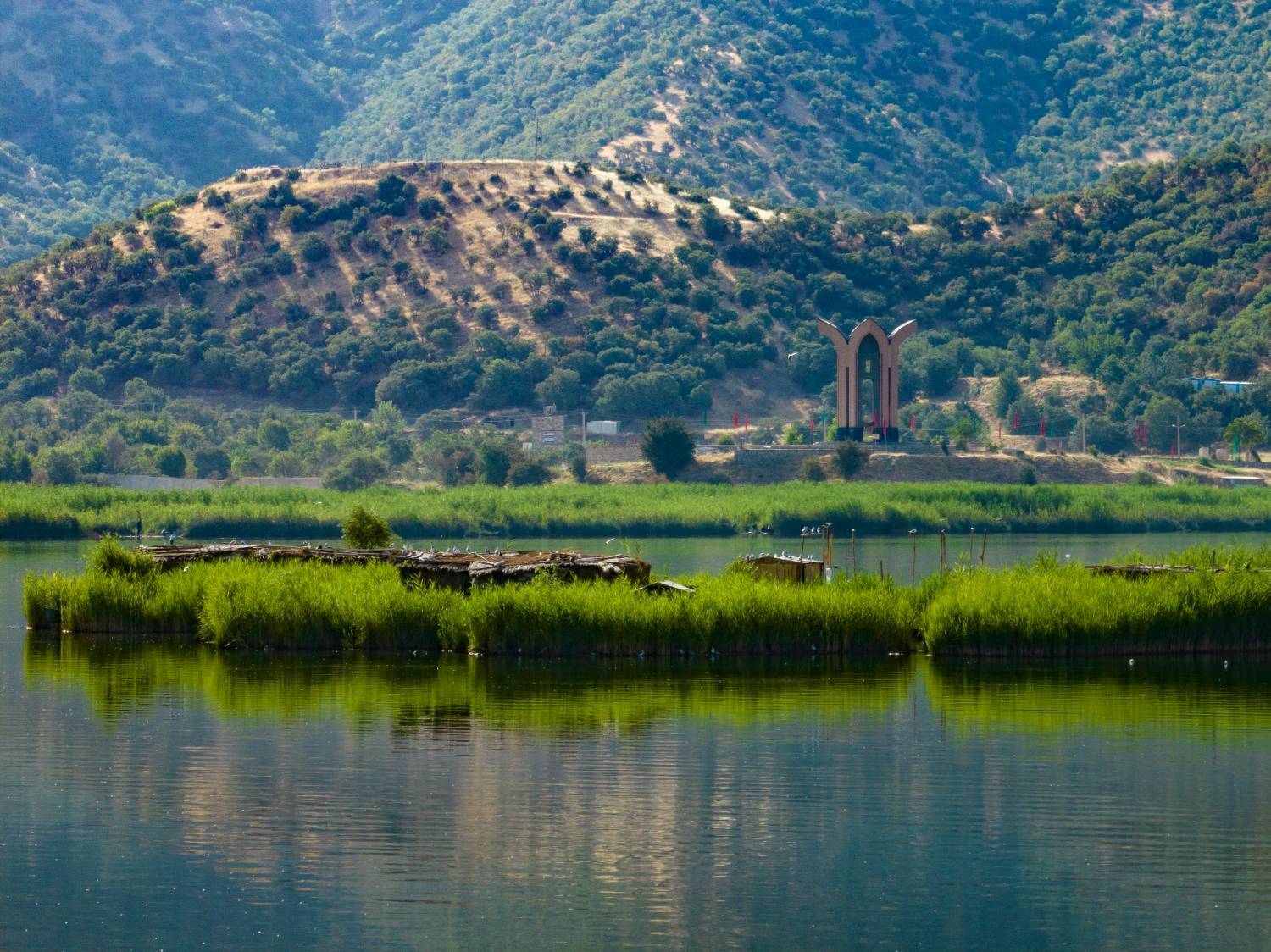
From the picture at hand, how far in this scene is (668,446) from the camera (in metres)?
135

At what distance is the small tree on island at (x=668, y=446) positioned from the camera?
443 feet

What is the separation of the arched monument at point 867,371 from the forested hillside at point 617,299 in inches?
547

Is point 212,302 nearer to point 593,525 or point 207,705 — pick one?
point 593,525

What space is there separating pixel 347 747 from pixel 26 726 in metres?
7.10

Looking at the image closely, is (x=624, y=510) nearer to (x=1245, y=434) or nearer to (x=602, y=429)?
(x=602, y=429)

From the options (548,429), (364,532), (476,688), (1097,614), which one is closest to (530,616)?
(476,688)

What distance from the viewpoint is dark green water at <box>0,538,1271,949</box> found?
29688 millimetres

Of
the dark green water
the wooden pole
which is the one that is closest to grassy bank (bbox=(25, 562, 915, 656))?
the dark green water

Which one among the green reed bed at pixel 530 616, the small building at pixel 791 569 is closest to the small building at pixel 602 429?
the small building at pixel 791 569

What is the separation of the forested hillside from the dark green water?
348ft

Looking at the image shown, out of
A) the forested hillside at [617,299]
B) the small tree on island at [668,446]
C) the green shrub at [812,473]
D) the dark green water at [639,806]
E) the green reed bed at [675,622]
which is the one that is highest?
the forested hillside at [617,299]

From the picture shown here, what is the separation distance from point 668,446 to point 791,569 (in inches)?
2926

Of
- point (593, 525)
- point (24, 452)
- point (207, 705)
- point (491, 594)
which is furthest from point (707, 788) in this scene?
point (24, 452)

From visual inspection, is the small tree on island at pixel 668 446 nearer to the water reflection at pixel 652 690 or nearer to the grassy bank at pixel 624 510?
the grassy bank at pixel 624 510
